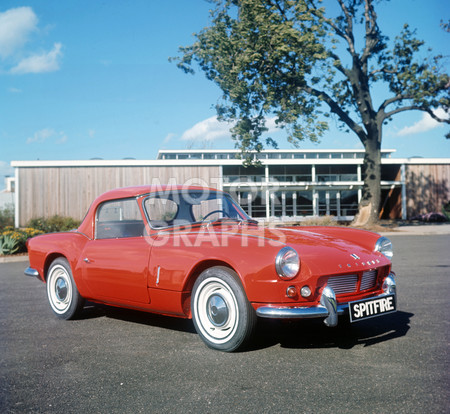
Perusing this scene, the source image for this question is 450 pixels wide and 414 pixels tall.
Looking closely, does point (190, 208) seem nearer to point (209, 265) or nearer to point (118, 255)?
point (118, 255)

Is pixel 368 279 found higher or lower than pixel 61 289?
higher

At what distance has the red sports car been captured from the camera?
3.26 meters

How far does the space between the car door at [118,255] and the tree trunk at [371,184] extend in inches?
689

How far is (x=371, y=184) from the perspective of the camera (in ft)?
68.3

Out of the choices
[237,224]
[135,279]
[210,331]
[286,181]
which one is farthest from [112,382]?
[286,181]

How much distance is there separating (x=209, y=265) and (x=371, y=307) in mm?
1338

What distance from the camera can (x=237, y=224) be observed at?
4551 mm

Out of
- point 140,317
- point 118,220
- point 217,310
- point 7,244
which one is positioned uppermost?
point 118,220

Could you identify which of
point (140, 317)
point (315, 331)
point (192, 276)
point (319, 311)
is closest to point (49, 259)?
point (140, 317)

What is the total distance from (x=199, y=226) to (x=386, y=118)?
1953 cm

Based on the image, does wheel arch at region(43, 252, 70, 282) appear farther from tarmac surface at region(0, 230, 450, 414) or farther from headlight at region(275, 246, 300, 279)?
headlight at region(275, 246, 300, 279)

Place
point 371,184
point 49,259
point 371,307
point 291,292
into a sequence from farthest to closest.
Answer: point 371,184
point 49,259
point 371,307
point 291,292

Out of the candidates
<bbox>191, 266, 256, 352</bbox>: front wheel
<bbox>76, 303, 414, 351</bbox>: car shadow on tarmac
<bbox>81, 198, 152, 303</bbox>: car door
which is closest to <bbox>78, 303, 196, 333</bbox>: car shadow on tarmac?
<bbox>76, 303, 414, 351</bbox>: car shadow on tarmac

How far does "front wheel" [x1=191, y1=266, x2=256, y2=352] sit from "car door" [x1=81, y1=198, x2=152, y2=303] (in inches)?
24.1
